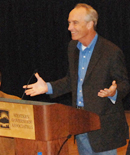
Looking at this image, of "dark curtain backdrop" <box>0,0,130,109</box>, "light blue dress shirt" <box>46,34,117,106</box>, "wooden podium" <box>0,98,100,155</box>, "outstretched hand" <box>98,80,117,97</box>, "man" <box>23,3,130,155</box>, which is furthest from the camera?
"dark curtain backdrop" <box>0,0,130,109</box>

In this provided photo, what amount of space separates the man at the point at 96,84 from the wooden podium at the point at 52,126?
0.93 feet

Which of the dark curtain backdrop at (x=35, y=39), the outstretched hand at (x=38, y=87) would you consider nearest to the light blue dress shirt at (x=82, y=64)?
the outstretched hand at (x=38, y=87)

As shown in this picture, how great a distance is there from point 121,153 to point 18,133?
2.93 m

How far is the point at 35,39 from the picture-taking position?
282 inches

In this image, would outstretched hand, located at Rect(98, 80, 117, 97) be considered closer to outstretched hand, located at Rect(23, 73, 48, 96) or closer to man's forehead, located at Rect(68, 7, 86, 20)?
outstretched hand, located at Rect(23, 73, 48, 96)

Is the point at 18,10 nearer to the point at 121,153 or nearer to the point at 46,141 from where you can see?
the point at 121,153

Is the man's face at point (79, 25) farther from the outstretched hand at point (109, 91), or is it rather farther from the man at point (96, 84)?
the outstretched hand at point (109, 91)

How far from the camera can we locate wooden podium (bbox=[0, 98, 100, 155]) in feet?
6.57

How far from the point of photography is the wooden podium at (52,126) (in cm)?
200

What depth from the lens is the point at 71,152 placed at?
4.78 m

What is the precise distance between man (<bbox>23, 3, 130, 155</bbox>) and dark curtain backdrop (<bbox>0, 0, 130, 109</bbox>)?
4.03m

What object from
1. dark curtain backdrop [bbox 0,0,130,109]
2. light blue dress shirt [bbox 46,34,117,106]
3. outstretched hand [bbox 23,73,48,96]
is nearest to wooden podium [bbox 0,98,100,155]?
outstretched hand [bbox 23,73,48,96]

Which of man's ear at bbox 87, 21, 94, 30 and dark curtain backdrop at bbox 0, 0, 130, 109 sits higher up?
man's ear at bbox 87, 21, 94, 30

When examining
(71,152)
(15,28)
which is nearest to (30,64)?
(15,28)
